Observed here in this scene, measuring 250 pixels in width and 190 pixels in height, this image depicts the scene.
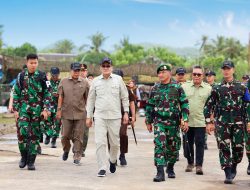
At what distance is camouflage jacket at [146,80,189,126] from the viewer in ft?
32.1

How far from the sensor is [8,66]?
135 feet

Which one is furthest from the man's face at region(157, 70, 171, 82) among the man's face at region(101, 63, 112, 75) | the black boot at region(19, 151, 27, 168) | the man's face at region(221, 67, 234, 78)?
the black boot at region(19, 151, 27, 168)

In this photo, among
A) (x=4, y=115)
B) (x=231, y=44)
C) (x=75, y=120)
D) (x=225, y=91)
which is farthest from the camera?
(x=231, y=44)

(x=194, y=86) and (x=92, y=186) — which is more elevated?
(x=194, y=86)

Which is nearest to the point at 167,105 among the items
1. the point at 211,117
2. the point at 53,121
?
the point at 211,117

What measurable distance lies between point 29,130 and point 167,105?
8.57 feet

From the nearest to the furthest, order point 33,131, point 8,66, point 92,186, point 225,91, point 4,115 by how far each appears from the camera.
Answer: point 92,186, point 225,91, point 33,131, point 4,115, point 8,66

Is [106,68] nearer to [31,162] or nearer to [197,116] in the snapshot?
[197,116]

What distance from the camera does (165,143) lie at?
9758 mm

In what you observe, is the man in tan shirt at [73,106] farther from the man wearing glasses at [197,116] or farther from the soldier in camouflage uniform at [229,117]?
the soldier in camouflage uniform at [229,117]

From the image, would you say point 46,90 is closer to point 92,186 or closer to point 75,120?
point 75,120

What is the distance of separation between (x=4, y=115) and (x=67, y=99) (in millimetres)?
16308

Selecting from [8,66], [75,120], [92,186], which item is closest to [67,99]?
[75,120]

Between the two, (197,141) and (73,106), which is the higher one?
(73,106)
